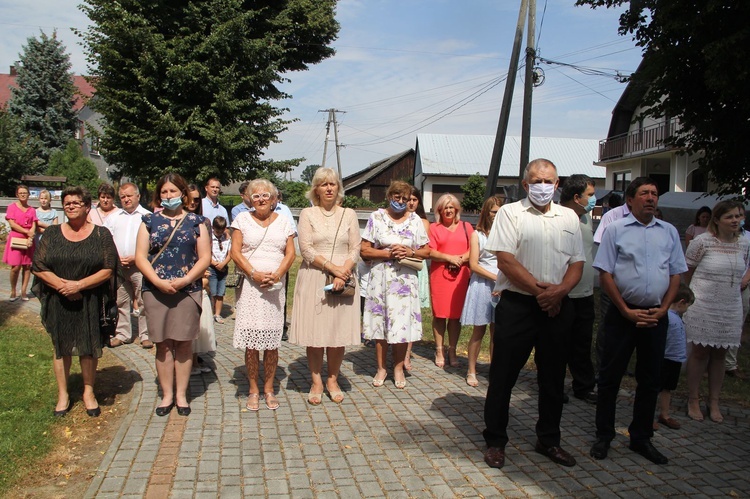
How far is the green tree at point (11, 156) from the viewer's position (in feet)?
119

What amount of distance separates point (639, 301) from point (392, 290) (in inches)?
97.5

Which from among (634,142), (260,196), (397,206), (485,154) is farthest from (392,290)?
(485,154)

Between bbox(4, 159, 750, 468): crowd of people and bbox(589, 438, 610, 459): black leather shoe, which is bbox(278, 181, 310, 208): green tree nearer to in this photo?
bbox(4, 159, 750, 468): crowd of people

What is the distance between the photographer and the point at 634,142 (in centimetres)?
3306

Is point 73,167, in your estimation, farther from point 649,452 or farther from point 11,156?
point 649,452

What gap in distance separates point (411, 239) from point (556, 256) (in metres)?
2.17

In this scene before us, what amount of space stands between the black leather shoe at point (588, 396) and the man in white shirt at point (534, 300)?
1610 mm

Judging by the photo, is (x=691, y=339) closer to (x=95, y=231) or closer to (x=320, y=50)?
(x=95, y=231)

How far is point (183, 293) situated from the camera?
5.62 m

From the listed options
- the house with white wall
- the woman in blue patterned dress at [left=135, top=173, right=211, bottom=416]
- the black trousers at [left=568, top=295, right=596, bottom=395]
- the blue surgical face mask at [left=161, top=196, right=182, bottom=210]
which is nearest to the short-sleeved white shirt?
the black trousers at [left=568, top=295, right=596, bottom=395]

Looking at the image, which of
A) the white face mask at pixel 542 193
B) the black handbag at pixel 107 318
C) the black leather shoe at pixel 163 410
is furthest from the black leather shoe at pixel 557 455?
the black handbag at pixel 107 318

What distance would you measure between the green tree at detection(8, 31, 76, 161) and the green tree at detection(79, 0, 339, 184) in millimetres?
33302

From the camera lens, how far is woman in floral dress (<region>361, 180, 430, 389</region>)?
6500 mm

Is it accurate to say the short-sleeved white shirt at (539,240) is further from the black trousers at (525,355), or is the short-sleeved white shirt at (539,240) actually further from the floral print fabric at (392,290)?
the floral print fabric at (392,290)
